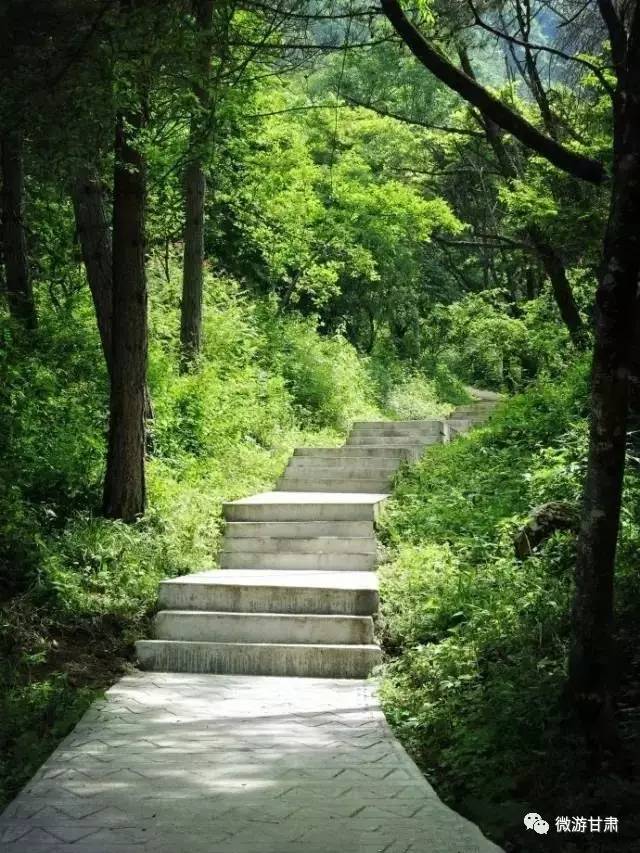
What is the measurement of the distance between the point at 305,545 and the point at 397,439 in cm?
555

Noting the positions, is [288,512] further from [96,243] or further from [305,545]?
[96,243]

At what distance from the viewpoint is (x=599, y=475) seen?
4.16m

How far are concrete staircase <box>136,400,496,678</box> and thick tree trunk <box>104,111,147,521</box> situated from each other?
118 cm

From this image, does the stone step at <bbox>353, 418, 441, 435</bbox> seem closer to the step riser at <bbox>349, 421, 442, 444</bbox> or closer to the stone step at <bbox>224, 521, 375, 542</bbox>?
the step riser at <bbox>349, 421, 442, 444</bbox>

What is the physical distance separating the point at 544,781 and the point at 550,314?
51.6 feet

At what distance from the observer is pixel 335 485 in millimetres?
11586

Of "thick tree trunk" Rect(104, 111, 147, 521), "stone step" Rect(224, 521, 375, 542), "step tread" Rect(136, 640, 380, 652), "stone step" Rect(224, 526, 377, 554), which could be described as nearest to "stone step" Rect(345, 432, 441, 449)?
"stone step" Rect(224, 521, 375, 542)

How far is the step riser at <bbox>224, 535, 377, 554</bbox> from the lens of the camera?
8812 mm

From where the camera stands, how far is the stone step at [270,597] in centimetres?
723

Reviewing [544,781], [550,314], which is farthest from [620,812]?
[550,314]

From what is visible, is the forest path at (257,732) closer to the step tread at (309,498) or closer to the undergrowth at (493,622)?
the step tread at (309,498)

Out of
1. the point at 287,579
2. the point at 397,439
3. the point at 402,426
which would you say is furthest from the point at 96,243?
the point at 402,426

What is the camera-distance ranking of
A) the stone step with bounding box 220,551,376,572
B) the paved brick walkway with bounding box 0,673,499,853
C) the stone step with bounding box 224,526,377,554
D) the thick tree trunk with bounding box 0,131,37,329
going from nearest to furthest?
the paved brick walkway with bounding box 0,673,499,853 → the stone step with bounding box 220,551,376,572 → the stone step with bounding box 224,526,377,554 → the thick tree trunk with bounding box 0,131,37,329

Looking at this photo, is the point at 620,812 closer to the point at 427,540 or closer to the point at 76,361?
the point at 427,540
